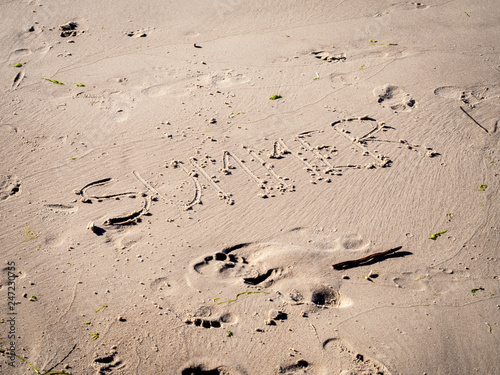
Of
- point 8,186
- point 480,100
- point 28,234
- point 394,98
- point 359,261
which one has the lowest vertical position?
point 359,261

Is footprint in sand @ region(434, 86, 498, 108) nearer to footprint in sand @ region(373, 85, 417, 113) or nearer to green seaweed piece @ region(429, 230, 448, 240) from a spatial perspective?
footprint in sand @ region(373, 85, 417, 113)

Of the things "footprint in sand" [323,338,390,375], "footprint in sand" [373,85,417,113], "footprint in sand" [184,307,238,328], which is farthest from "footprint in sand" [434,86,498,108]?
"footprint in sand" [184,307,238,328]

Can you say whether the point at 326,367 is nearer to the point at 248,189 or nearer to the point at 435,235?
the point at 435,235

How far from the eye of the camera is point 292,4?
608cm

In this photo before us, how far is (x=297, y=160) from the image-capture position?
404cm

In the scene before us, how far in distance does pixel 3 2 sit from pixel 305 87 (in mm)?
4432

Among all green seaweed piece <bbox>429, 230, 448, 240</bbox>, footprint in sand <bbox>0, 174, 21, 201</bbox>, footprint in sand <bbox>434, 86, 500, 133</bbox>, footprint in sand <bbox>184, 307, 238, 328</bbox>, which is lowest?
green seaweed piece <bbox>429, 230, 448, 240</bbox>

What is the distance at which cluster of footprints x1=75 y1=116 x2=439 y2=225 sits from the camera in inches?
149

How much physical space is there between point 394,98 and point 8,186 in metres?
3.84

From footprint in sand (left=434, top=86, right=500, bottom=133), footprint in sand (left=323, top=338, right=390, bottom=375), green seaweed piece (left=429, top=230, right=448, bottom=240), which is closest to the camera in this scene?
footprint in sand (left=323, top=338, right=390, bottom=375)

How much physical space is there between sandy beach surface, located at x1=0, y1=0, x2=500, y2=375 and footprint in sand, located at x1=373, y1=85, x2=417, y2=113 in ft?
0.07

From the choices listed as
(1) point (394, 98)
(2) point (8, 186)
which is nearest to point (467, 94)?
(1) point (394, 98)

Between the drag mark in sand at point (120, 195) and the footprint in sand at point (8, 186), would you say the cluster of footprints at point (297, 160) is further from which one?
the footprint in sand at point (8, 186)

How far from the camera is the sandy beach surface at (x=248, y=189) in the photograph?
2857 millimetres
